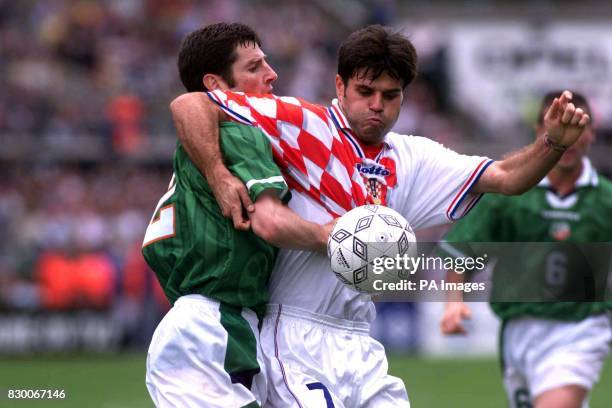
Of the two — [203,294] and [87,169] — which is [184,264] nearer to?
[203,294]

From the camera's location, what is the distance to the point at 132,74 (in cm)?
2258

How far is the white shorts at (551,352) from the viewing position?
766cm

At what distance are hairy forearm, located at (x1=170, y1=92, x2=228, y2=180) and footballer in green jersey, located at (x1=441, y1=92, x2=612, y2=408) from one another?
2841mm

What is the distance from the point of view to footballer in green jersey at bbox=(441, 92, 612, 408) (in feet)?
25.2

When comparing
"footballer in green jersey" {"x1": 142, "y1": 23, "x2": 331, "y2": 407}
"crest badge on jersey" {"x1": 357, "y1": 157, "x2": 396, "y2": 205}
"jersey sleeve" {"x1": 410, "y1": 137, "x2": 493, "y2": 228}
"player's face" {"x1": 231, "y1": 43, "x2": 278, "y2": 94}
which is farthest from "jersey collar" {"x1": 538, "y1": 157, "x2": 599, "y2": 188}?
"footballer in green jersey" {"x1": 142, "y1": 23, "x2": 331, "y2": 407}

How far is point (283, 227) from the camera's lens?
490 cm

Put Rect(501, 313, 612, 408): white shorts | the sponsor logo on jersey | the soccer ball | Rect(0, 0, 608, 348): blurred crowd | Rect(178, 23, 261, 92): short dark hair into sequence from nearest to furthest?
1. the soccer ball
2. the sponsor logo on jersey
3. Rect(178, 23, 261, 92): short dark hair
4. Rect(501, 313, 612, 408): white shorts
5. Rect(0, 0, 608, 348): blurred crowd

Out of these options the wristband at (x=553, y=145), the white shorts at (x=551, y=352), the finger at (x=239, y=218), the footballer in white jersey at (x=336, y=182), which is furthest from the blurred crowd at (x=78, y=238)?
the wristband at (x=553, y=145)

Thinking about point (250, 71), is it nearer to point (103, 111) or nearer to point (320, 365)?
point (320, 365)

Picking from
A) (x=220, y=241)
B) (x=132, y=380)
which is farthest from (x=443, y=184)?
(x=132, y=380)

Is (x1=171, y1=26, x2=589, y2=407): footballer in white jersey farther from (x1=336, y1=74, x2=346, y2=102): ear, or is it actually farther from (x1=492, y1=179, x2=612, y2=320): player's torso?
(x1=492, y1=179, x2=612, y2=320): player's torso

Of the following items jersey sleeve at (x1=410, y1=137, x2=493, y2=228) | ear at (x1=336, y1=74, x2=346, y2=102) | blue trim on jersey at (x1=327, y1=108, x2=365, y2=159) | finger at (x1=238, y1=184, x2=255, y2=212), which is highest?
ear at (x1=336, y1=74, x2=346, y2=102)

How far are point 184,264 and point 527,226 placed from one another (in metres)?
3.36

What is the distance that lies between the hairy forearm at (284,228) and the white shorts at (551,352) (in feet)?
10.4
